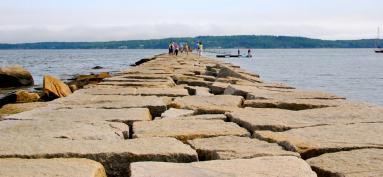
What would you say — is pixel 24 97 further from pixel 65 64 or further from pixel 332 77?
pixel 65 64

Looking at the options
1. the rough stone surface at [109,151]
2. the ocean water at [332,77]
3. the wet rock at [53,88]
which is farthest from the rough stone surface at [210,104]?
the ocean water at [332,77]

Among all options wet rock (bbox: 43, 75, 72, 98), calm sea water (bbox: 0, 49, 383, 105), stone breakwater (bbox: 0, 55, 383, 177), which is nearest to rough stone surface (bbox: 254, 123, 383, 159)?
stone breakwater (bbox: 0, 55, 383, 177)

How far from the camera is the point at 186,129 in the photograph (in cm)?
240

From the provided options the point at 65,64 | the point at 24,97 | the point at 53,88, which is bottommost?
the point at 65,64

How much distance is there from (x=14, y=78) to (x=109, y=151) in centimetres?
1189

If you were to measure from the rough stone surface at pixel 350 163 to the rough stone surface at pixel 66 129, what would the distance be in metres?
0.91

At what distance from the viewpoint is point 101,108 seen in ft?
10.2

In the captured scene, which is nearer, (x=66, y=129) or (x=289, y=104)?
(x=66, y=129)

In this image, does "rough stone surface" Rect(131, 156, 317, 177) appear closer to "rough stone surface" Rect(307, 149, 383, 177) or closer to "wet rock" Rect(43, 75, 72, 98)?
"rough stone surface" Rect(307, 149, 383, 177)

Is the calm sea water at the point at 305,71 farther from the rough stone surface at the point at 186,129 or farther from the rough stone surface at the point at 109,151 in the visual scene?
the rough stone surface at the point at 109,151

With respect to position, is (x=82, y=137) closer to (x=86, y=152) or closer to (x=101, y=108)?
(x=86, y=152)

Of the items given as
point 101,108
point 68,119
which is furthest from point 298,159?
point 101,108

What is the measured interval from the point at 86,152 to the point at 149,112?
114 centimetres

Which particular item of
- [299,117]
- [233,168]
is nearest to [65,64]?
Result: [299,117]
